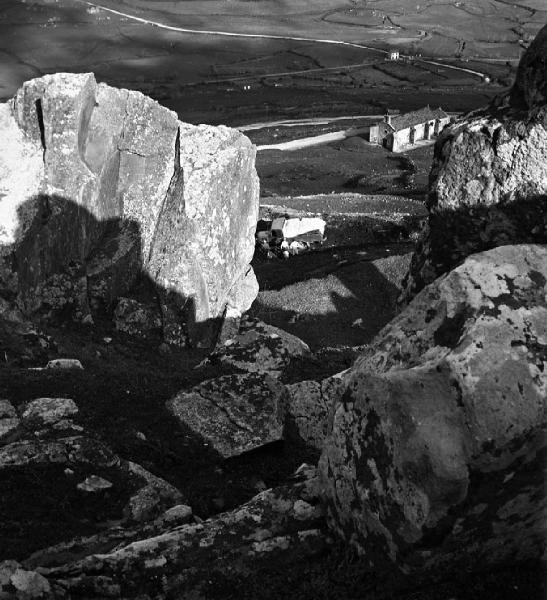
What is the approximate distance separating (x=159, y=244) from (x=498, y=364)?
28.5 m

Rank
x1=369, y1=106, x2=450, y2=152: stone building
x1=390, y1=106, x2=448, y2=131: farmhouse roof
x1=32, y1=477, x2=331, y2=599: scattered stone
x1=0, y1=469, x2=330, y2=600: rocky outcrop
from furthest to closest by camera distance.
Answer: x1=390, y1=106, x2=448, y2=131: farmhouse roof < x1=369, y1=106, x2=450, y2=152: stone building < x1=32, y1=477, x2=331, y2=599: scattered stone < x1=0, y1=469, x2=330, y2=600: rocky outcrop

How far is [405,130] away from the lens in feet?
460

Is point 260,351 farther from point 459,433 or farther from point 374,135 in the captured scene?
point 374,135

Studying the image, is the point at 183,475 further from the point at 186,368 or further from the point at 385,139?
the point at 385,139

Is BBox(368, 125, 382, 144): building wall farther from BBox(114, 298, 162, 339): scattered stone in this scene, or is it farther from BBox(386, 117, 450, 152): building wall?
BBox(114, 298, 162, 339): scattered stone

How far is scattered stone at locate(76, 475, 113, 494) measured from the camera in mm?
17047

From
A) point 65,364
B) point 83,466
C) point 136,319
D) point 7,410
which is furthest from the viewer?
point 136,319

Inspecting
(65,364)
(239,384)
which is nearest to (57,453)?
(239,384)

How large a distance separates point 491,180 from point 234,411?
32.6 ft

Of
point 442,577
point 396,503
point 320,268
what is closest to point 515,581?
point 442,577

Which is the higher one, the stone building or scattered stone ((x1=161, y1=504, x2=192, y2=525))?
scattered stone ((x1=161, y1=504, x2=192, y2=525))

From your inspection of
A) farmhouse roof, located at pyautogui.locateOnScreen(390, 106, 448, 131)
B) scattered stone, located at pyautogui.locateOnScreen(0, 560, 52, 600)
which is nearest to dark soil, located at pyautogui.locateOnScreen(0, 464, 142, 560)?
scattered stone, located at pyautogui.locateOnScreen(0, 560, 52, 600)

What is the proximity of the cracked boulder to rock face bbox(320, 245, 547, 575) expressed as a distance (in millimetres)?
8344

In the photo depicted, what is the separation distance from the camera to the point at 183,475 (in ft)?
64.3
